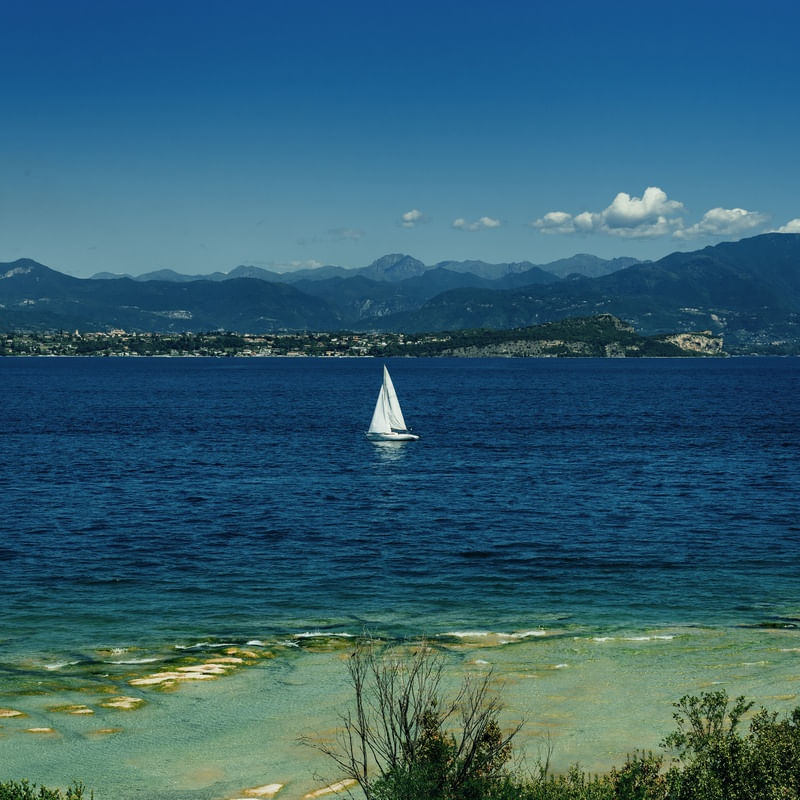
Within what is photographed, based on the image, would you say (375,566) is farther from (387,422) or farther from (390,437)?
(387,422)

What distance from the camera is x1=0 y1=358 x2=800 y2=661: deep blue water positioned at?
134 feet

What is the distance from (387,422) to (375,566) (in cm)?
6472

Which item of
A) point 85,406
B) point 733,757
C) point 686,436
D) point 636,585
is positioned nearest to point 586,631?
point 636,585

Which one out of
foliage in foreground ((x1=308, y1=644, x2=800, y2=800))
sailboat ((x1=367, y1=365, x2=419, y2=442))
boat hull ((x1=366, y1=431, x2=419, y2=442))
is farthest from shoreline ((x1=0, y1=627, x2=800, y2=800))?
sailboat ((x1=367, y1=365, x2=419, y2=442))

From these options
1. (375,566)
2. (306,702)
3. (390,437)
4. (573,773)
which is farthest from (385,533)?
(390,437)

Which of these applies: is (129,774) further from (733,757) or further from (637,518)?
(637,518)

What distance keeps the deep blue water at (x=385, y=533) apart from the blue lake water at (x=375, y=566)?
229mm

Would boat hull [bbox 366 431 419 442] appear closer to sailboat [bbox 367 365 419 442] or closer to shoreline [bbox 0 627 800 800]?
sailboat [bbox 367 365 419 442]

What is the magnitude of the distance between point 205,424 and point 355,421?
79.9 ft

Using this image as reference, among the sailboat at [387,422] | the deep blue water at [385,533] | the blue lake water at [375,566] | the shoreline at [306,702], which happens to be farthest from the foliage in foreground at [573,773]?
the sailboat at [387,422]

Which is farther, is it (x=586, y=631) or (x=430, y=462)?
(x=430, y=462)

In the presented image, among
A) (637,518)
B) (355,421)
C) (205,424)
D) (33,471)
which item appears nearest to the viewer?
(637,518)

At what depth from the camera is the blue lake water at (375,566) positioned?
3262 cm

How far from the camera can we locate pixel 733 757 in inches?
765
